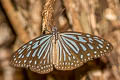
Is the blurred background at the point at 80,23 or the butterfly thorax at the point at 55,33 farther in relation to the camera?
the blurred background at the point at 80,23

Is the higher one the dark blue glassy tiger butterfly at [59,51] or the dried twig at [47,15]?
the dried twig at [47,15]

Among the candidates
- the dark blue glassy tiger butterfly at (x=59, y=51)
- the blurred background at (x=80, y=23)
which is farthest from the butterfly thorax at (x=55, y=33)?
the blurred background at (x=80, y=23)

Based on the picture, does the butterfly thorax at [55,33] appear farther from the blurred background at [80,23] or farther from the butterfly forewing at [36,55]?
the blurred background at [80,23]

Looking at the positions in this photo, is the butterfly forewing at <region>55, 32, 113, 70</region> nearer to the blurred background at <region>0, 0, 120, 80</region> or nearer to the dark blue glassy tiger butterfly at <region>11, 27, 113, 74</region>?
the dark blue glassy tiger butterfly at <region>11, 27, 113, 74</region>

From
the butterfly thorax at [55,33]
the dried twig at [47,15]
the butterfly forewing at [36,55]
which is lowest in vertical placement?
the butterfly forewing at [36,55]

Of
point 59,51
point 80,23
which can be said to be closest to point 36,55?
point 59,51

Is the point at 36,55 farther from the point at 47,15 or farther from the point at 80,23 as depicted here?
the point at 80,23

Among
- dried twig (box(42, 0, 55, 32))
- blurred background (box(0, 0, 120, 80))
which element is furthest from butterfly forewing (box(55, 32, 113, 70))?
blurred background (box(0, 0, 120, 80))
